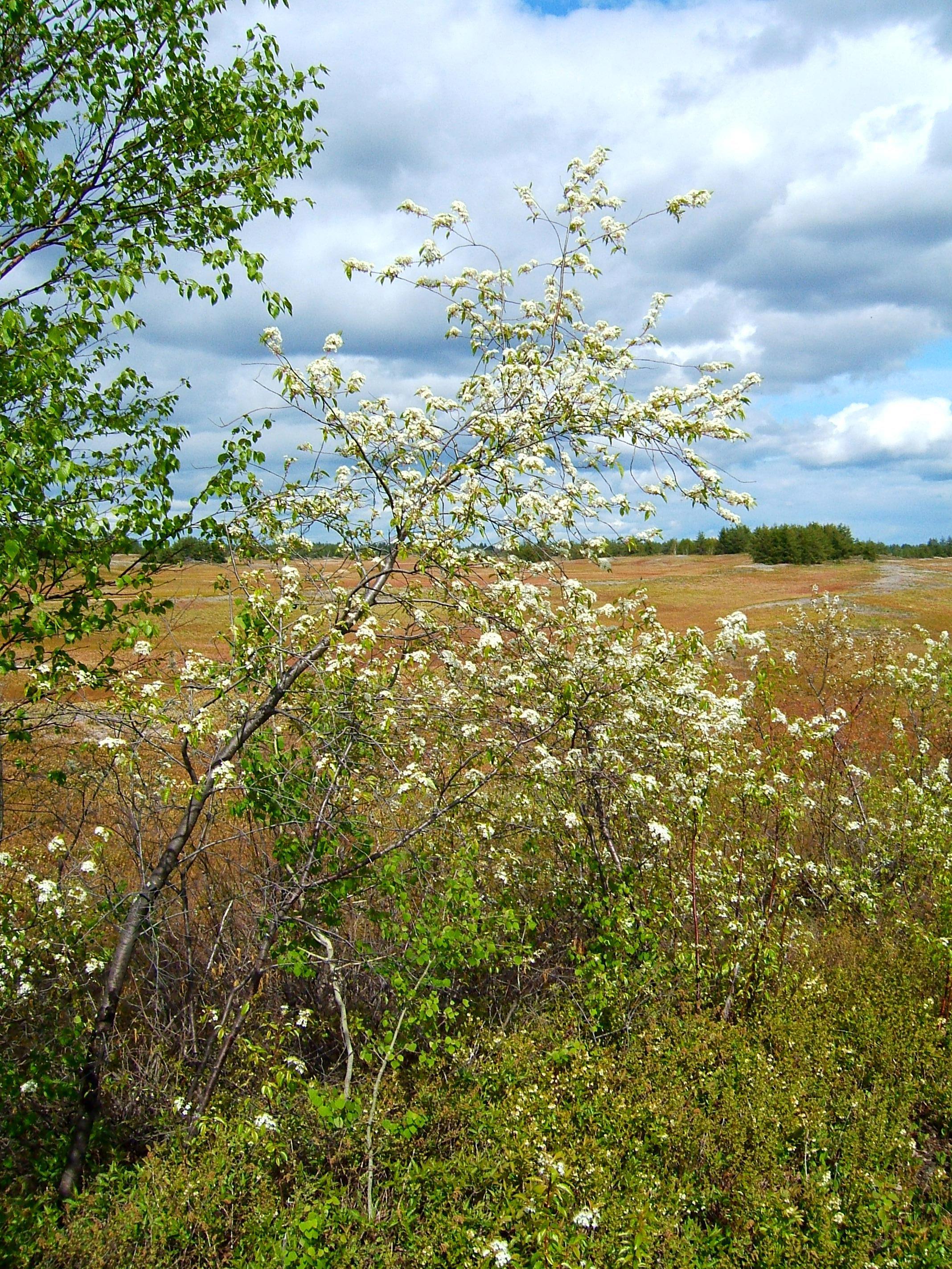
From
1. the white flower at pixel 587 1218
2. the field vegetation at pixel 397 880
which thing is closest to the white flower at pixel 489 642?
the field vegetation at pixel 397 880

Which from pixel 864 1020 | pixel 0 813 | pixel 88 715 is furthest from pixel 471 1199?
pixel 0 813

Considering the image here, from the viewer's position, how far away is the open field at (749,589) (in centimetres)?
1963

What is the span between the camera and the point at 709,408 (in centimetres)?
585

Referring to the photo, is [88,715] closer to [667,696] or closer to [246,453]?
[246,453]

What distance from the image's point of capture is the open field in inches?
773

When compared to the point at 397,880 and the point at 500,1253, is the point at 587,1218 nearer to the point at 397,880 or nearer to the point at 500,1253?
the point at 500,1253

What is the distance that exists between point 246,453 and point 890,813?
8.92 metres

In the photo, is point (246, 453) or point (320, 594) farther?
point (320, 594)

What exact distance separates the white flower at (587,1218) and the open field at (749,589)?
4.17 m

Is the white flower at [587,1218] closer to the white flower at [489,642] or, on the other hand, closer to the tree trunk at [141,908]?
the white flower at [489,642]

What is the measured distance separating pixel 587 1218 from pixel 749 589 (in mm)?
61071

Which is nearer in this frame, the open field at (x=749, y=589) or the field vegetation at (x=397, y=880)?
the field vegetation at (x=397, y=880)

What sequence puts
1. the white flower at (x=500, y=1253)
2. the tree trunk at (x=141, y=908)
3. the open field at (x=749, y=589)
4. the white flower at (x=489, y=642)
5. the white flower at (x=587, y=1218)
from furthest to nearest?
the open field at (x=749, y=589) → the tree trunk at (x=141, y=908) → the white flower at (x=489, y=642) → the white flower at (x=587, y=1218) → the white flower at (x=500, y=1253)

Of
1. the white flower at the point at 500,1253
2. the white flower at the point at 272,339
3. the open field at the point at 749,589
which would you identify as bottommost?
the white flower at the point at 500,1253
